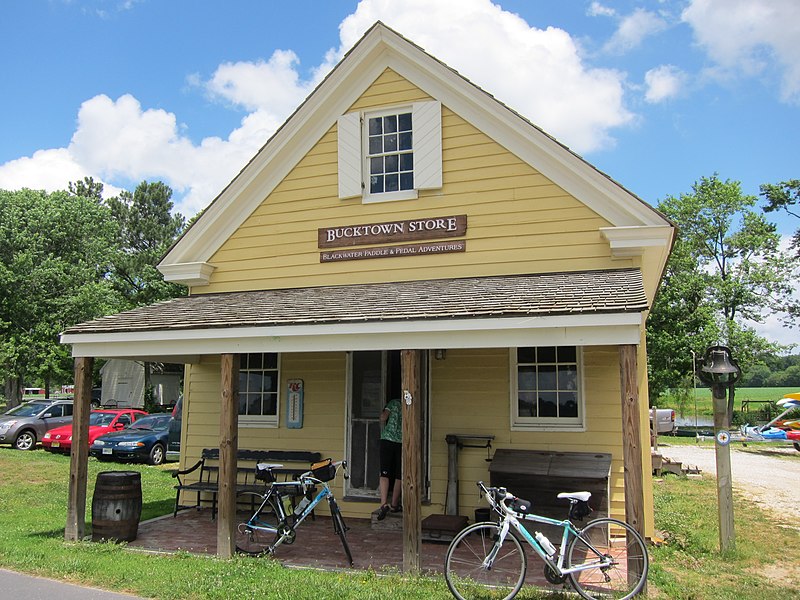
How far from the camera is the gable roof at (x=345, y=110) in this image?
30.8 ft

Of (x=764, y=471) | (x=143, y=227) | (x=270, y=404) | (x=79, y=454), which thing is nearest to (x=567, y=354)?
(x=270, y=404)

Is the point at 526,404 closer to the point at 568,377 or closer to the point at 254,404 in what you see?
the point at 568,377

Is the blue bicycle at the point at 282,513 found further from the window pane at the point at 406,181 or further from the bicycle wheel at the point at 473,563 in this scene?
the window pane at the point at 406,181

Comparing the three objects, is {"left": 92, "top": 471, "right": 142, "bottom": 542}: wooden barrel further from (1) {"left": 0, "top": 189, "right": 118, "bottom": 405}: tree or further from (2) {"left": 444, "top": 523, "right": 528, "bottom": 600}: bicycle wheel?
(1) {"left": 0, "top": 189, "right": 118, "bottom": 405}: tree

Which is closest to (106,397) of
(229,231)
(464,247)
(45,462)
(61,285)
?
(61,285)

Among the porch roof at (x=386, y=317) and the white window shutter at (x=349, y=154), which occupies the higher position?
the white window shutter at (x=349, y=154)

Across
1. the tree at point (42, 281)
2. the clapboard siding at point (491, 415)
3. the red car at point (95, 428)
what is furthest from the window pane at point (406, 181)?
the tree at point (42, 281)

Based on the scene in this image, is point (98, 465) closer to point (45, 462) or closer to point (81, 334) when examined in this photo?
point (45, 462)

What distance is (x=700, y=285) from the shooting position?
35.9 meters

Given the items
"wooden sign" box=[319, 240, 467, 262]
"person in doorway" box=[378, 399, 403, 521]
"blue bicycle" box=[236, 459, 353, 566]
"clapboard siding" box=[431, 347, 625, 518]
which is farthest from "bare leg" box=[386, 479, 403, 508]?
"wooden sign" box=[319, 240, 467, 262]

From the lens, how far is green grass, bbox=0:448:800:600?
253 inches

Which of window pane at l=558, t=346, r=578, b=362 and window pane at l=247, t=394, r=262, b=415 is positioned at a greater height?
window pane at l=558, t=346, r=578, b=362

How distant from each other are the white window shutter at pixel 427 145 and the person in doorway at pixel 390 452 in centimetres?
337

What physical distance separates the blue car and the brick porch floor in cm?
836
